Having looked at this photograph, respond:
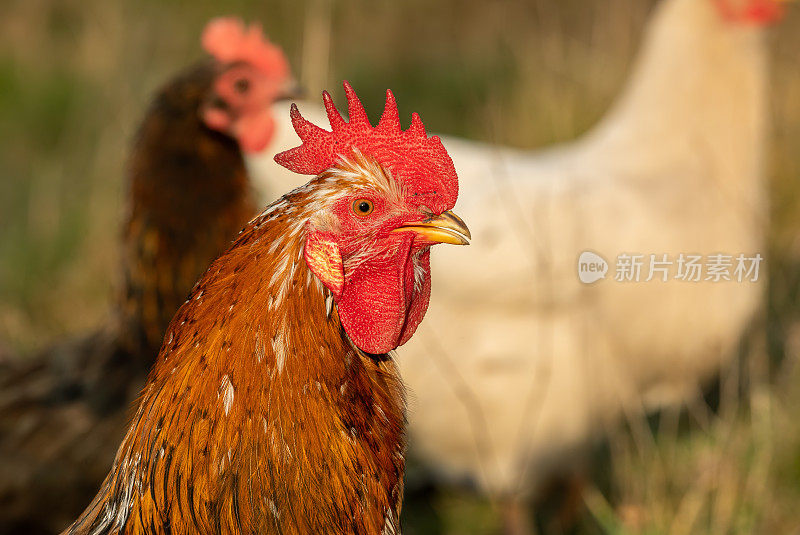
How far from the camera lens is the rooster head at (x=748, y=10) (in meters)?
3.89

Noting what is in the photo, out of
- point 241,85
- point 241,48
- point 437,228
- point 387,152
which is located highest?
point 241,48

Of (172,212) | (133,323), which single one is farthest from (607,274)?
(133,323)

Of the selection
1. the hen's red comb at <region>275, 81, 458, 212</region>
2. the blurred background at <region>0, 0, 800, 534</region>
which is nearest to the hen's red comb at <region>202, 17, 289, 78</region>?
the blurred background at <region>0, 0, 800, 534</region>

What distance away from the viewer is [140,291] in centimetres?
297

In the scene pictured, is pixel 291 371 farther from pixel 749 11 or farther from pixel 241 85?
pixel 749 11

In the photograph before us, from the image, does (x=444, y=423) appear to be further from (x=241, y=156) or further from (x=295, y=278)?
(x=295, y=278)

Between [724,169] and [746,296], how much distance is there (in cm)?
60

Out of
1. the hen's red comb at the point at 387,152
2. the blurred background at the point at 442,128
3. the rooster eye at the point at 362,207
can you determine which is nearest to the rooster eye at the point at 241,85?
the blurred background at the point at 442,128

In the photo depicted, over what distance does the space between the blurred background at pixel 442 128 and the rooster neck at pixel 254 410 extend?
5.43 ft

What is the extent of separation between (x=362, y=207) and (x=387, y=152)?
184mm

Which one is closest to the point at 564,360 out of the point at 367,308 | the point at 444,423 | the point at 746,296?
the point at 444,423

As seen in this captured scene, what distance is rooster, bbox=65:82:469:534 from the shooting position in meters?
1.62

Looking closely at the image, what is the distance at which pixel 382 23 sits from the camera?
987 cm

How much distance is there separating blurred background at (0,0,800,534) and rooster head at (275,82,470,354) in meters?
1.44
